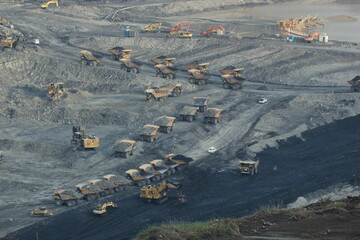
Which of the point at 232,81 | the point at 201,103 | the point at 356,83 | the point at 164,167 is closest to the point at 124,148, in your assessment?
the point at 164,167

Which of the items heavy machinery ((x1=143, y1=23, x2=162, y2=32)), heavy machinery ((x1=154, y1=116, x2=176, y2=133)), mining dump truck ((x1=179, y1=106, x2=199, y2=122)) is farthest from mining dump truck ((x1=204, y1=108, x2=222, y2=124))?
heavy machinery ((x1=143, y1=23, x2=162, y2=32))

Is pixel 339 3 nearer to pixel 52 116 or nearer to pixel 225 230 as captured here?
pixel 52 116

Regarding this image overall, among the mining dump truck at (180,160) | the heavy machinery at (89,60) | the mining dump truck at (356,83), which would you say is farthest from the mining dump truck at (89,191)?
the mining dump truck at (356,83)

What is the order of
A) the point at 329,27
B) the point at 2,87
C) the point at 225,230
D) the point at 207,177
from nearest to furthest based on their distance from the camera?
1. the point at 225,230
2. the point at 207,177
3. the point at 2,87
4. the point at 329,27

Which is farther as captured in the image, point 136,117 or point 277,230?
point 136,117

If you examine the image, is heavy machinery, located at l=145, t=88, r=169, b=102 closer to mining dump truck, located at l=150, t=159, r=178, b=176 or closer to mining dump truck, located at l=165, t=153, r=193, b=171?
mining dump truck, located at l=165, t=153, r=193, b=171

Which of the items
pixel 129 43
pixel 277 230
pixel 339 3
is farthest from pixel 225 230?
pixel 339 3
